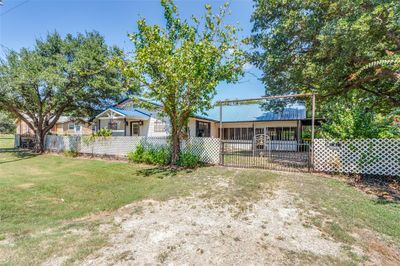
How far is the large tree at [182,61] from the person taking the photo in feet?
25.6

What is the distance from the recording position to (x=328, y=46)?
25.6 feet

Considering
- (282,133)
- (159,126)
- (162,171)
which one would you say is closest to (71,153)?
(159,126)

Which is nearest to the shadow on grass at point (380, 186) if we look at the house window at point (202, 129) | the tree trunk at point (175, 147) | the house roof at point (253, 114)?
the tree trunk at point (175, 147)

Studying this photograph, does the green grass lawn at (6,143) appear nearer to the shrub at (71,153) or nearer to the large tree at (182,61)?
the shrub at (71,153)

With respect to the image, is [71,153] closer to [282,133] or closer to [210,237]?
[210,237]

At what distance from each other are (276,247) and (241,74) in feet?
26.7

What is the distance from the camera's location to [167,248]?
3021 millimetres

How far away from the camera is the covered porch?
619 inches

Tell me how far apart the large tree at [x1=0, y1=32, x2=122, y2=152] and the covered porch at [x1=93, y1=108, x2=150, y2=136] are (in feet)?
4.17

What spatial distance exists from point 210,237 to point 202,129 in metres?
15.8

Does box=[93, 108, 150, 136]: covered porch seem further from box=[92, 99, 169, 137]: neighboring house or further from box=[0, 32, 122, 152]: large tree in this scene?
box=[0, 32, 122, 152]: large tree

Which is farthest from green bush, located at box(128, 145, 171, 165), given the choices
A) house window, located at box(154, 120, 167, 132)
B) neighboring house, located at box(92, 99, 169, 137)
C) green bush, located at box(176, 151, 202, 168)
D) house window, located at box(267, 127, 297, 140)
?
house window, located at box(267, 127, 297, 140)

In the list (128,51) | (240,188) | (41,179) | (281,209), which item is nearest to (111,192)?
(41,179)

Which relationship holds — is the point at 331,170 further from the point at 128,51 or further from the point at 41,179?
the point at 41,179
